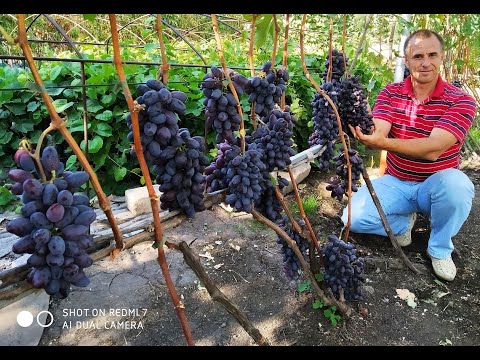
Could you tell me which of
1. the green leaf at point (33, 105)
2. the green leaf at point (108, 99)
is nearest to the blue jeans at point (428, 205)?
the green leaf at point (108, 99)

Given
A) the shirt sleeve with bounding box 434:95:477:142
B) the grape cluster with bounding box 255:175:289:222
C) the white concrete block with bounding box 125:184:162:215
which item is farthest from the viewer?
the white concrete block with bounding box 125:184:162:215

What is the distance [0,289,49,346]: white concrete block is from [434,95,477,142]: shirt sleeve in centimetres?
205

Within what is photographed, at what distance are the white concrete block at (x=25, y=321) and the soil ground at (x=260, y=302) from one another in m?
0.05

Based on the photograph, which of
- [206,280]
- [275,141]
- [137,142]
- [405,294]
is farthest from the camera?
[405,294]

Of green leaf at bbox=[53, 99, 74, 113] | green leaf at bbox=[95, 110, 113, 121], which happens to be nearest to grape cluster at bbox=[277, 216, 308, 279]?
green leaf at bbox=[95, 110, 113, 121]

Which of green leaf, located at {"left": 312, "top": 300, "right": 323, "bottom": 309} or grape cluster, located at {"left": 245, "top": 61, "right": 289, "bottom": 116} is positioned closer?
grape cluster, located at {"left": 245, "top": 61, "right": 289, "bottom": 116}

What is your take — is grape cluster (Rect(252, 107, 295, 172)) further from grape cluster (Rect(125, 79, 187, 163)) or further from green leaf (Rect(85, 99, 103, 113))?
green leaf (Rect(85, 99, 103, 113))

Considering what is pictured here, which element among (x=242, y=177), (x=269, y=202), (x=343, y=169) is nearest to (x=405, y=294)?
(x=343, y=169)

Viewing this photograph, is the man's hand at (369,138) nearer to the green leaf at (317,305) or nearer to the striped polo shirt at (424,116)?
the striped polo shirt at (424,116)

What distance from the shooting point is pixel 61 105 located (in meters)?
3.02

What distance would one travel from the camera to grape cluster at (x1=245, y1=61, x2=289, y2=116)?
140 cm

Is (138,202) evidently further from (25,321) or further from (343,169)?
(343,169)

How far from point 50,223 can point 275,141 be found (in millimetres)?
788

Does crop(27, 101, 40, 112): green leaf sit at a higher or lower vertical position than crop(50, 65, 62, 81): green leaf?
lower
